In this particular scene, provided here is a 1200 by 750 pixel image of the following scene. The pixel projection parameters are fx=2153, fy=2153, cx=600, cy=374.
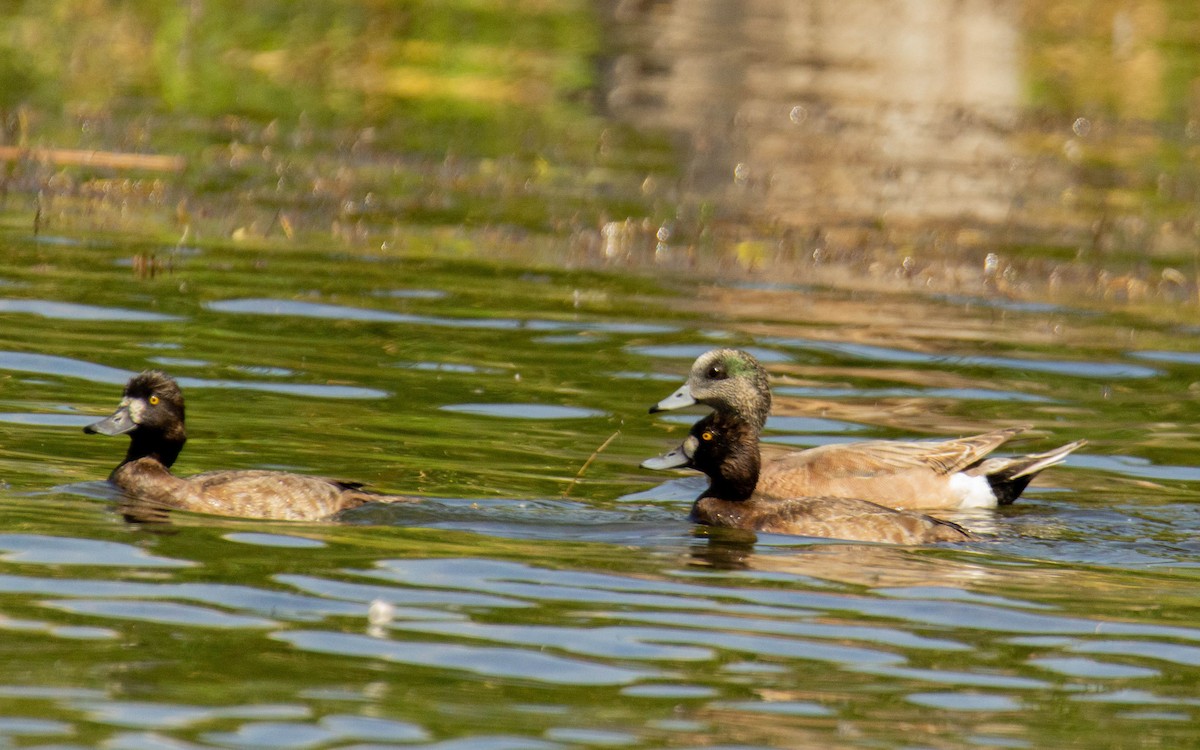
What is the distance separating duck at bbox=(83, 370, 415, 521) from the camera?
33.0ft

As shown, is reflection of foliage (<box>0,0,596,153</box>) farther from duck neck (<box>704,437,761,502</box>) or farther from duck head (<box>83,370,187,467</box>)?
duck neck (<box>704,437,761,502</box>)

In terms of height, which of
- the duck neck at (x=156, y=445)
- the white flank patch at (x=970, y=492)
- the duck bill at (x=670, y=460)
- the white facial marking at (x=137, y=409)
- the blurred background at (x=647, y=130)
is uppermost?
the blurred background at (x=647, y=130)

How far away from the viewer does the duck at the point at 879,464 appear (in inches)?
458

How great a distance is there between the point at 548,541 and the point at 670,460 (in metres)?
1.47

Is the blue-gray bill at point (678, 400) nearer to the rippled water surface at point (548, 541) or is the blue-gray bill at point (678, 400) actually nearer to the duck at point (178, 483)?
the rippled water surface at point (548, 541)

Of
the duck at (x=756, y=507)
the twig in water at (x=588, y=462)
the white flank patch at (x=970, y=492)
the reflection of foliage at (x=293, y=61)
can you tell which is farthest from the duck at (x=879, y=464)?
the reflection of foliage at (x=293, y=61)

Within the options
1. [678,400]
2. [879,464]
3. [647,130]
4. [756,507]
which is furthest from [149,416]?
[647,130]

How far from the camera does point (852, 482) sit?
11.6m

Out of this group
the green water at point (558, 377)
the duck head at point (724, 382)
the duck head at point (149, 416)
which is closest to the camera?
the green water at point (558, 377)

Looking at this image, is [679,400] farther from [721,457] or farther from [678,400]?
[721,457]

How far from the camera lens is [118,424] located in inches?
417

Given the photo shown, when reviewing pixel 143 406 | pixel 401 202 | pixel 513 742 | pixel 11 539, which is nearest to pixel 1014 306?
pixel 401 202

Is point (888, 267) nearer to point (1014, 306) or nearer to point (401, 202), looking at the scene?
point (1014, 306)

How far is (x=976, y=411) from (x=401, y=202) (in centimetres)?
880
